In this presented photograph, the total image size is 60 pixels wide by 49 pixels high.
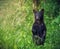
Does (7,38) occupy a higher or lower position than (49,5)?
lower

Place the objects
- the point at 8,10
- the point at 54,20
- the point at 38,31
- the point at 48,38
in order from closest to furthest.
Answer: the point at 38,31 < the point at 48,38 < the point at 54,20 < the point at 8,10

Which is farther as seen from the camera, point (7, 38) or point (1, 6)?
point (1, 6)

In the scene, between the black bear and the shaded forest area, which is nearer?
the black bear

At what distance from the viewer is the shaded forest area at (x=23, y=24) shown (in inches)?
376

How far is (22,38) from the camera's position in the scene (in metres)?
9.95

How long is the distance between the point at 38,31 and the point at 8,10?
130 inches

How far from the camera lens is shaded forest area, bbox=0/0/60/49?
31.3ft

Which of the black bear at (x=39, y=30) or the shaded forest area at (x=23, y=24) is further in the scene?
the shaded forest area at (x=23, y=24)

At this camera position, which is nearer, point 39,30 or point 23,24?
point 39,30

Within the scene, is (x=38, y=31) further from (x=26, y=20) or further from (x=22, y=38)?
(x=26, y=20)

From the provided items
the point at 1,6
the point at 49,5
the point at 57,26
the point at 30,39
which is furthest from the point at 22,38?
the point at 1,6

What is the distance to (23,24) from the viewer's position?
11047 millimetres

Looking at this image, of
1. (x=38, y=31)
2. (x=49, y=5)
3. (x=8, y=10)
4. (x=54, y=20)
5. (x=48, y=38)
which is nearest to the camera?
(x=38, y=31)

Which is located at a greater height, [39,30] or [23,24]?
[39,30]
